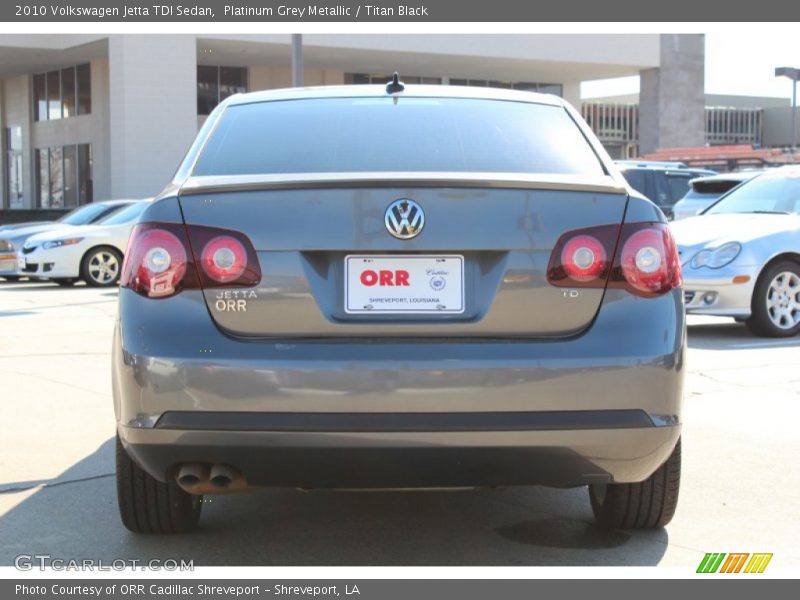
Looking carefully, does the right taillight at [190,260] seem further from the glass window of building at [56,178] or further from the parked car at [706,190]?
Answer: the glass window of building at [56,178]

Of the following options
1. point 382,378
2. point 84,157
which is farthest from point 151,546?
point 84,157

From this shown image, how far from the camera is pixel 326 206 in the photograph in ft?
11.3

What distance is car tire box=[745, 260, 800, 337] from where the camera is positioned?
1005 cm

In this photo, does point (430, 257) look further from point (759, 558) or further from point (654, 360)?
point (759, 558)

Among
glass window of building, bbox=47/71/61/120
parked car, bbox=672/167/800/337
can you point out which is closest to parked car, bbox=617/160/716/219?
parked car, bbox=672/167/800/337

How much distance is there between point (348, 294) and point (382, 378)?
29 cm

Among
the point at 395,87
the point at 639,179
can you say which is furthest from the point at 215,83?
the point at 395,87

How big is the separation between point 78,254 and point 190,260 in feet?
47.6

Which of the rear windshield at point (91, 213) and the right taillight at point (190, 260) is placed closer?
the right taillight at point (190, 260)

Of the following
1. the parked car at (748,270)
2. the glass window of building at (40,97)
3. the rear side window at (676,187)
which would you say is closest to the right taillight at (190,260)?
the parked car at (748,270)

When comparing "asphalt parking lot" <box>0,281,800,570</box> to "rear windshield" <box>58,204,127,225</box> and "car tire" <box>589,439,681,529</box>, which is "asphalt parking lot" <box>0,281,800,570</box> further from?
"rear windshield" <box>58,204,127,225</box>

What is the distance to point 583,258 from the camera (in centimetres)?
347

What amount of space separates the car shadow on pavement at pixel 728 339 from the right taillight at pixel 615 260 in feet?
20.1

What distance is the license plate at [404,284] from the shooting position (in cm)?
339
